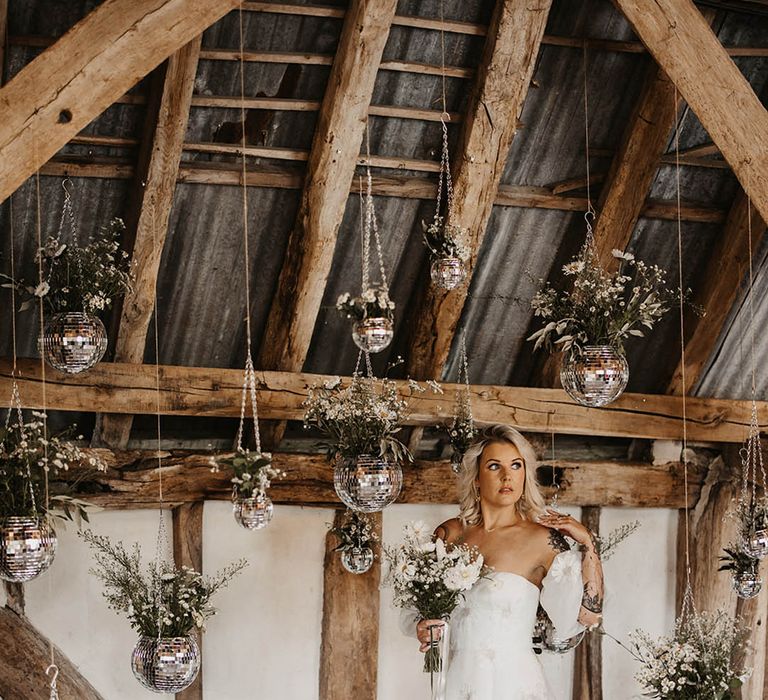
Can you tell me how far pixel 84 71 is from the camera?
4.20 meters

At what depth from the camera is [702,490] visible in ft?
24.2

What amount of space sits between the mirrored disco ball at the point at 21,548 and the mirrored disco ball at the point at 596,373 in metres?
2.47

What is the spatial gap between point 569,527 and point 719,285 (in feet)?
5.93

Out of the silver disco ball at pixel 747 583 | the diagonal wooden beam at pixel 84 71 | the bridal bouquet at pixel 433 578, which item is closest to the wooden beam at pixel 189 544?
the bridal bouquet at pixel 433 578

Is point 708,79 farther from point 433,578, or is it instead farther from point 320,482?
point 320,482

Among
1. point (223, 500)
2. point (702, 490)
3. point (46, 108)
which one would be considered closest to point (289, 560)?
point (223, 500)

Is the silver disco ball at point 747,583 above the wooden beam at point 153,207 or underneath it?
underneath

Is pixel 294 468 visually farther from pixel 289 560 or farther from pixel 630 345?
pixel 630 345

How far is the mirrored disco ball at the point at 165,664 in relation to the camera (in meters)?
5.37

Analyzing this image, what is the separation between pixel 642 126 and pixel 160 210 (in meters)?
2.38

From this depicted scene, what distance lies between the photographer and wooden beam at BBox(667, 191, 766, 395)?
639 cm

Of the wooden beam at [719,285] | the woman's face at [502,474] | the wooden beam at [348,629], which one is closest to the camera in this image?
the woman's face at [502,474]

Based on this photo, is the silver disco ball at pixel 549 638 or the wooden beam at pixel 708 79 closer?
the wooden beam at pixel 708 79

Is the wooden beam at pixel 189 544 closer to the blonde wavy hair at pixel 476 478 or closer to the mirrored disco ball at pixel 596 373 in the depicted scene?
the blonde wavy hair at pixel 476 478
